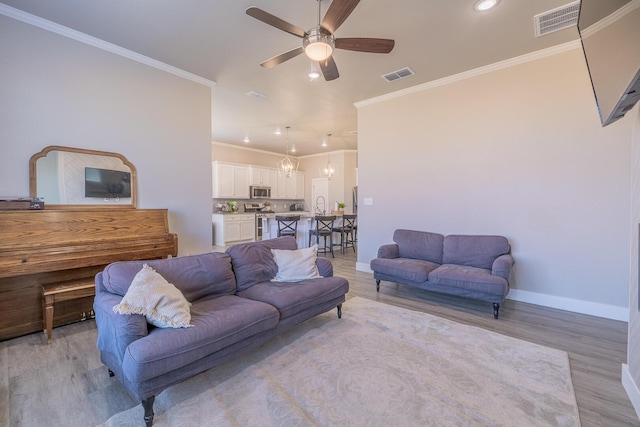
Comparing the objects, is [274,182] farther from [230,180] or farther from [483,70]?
[483,70]

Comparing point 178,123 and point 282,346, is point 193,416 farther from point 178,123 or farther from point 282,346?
point 178,123

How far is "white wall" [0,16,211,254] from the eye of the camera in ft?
8.63

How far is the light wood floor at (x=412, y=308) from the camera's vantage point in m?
1.64

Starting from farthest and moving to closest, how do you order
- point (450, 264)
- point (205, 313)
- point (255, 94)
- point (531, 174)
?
1. point (255, 94)
2. point (450, 264)
3. point (531, 174)
4. point (205, 313)

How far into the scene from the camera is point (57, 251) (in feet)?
8.13

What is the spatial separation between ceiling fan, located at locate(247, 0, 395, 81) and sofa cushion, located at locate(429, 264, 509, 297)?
8.31 ft

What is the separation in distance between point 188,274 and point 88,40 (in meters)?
2.88

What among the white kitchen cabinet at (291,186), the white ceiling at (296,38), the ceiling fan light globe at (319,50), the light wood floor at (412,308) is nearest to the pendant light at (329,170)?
the white kitchen cabinet at (291,186)

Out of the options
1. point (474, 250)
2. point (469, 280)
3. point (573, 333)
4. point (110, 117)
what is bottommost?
point (573, 333)

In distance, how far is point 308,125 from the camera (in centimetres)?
626

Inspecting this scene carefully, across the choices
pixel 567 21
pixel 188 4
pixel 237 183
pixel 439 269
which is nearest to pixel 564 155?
pixel 567 21

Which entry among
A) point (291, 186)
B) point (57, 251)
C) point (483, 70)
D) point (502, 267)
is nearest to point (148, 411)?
point (57, 251)

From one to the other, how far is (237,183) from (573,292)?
750 cm

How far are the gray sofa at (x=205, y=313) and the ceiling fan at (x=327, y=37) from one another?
195 cm
